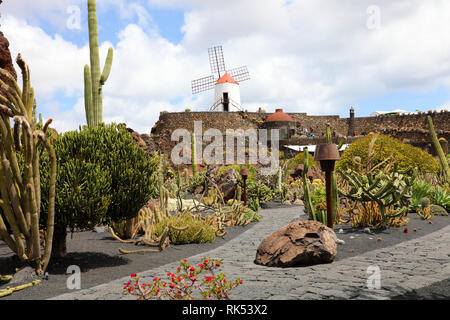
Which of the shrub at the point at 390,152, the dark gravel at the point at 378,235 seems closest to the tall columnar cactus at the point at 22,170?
the dark gravel at the point at 378,235

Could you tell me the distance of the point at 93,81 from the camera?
8.66 metres

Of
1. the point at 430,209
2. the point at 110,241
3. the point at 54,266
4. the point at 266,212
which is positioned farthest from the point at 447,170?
the point at 54,266

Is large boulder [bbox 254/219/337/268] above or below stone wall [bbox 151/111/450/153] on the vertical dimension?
below

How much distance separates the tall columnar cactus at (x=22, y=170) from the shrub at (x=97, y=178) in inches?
12.1

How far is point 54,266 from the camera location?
20.1 feet

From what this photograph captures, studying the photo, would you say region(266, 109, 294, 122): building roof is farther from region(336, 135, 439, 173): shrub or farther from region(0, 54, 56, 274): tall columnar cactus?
region(0, 54, 56, 274): tall columnar cactus

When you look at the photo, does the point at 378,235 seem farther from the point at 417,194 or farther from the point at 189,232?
the point at 189,232

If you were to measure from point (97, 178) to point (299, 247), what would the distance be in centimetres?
300

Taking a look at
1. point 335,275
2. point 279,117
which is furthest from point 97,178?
point 279,117

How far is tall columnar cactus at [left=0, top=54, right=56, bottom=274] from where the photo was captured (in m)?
5.14

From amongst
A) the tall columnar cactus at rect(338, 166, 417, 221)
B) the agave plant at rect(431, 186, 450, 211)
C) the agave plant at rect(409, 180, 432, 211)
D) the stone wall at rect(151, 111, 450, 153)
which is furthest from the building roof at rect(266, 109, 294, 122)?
the tall columnar cactus at rect(338, 166, 417, 221)

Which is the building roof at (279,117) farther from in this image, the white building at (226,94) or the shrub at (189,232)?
the shrub at (189,232)

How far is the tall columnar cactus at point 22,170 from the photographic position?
514cm

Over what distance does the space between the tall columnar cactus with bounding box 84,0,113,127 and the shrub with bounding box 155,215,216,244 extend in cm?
268
